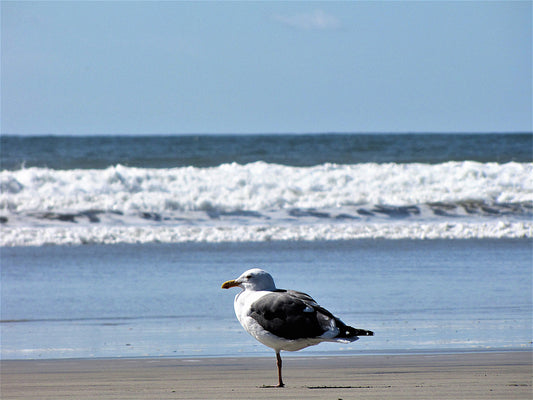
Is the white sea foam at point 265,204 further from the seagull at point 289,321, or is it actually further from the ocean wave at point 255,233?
the seagull at point 289,321

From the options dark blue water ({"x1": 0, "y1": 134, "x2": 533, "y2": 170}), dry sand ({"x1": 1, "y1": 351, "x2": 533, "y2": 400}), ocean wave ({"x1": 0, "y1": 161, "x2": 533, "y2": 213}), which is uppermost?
dark blue water ({"x1": 0, "y1": 134, "x2": 533, "y2": 170})

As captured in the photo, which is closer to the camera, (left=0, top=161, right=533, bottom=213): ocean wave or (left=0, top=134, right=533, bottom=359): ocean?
(left=0, top=134, right=533, bottom=359): ocean

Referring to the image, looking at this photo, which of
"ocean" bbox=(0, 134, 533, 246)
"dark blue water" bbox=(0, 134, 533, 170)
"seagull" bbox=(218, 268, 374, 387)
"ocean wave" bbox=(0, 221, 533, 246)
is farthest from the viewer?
"dark blue water" bbox=(0, 134, 533, 170)

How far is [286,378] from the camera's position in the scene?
18.2 feet

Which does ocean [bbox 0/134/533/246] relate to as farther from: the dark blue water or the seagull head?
the dark blue water

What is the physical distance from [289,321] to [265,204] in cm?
1322

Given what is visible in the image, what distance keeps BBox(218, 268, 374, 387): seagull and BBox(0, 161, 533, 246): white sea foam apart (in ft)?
29.2

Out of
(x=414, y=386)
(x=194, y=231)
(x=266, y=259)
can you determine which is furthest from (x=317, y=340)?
(x=194, y=231)

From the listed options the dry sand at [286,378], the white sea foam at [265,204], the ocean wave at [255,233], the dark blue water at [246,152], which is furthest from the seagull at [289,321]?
the dark blue water at [246,152]

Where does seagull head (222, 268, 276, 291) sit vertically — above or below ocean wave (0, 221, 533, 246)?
above

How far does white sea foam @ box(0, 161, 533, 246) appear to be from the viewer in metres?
14.4

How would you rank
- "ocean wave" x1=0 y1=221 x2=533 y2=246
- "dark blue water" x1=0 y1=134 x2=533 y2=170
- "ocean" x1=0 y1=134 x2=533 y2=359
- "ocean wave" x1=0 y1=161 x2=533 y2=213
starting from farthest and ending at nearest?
1. "dark blue water" x1=0 y1=134 x2=533 y2=170
2. "ocean wave" x1=0 y1=161 x2=533 y2=213
3. "ocean wave" x1=0 y1=221 x2=533 y2=246
4. "ocean" x1=0 y1=134 x2=533 y2=359

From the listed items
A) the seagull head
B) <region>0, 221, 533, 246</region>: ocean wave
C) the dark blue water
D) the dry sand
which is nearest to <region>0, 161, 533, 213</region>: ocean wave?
<region>0, 221, 533, 246</region>: ocean wave

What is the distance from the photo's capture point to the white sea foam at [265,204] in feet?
47.1
